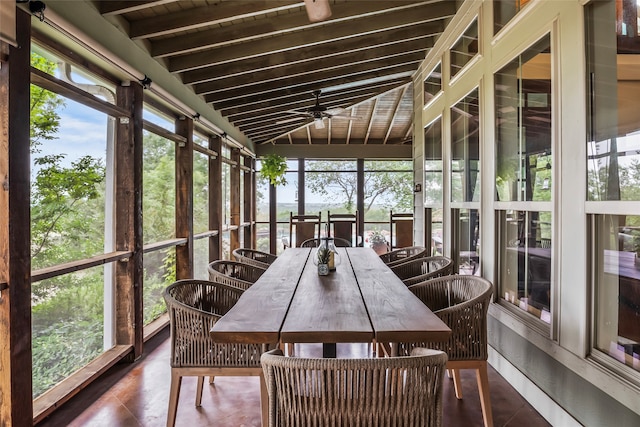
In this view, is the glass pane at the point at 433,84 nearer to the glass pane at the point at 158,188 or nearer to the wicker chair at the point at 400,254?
the wicker chair at the point at 400,254

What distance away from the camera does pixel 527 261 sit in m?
2.69

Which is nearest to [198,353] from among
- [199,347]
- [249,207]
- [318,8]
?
[199,347]

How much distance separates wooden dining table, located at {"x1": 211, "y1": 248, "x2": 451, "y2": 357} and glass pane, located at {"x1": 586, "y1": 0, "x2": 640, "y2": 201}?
1.08 metres

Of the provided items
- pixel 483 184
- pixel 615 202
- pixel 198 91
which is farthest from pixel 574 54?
pixel 198 91

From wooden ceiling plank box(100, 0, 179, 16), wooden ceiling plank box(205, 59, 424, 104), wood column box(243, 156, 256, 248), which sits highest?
wooden ceiling plank box(205, 59, 424, 104)

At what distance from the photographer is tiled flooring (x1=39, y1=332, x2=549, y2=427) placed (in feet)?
7.72

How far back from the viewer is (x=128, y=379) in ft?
9.61

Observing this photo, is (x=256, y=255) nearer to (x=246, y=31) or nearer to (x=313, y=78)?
(x=246, y=31)

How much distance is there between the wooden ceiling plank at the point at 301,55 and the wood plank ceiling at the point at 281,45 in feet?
0.04

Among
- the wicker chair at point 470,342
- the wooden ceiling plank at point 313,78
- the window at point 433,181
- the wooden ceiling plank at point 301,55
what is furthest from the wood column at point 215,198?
the wicker chair at point 470,342

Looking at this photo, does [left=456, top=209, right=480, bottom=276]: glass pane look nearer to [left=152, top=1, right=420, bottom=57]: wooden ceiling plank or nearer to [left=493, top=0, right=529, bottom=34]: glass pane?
[left=493, top=0, right=529, bottom=34]: glass pane

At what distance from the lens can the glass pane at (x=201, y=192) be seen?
541cm

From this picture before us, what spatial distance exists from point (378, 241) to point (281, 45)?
6852mm

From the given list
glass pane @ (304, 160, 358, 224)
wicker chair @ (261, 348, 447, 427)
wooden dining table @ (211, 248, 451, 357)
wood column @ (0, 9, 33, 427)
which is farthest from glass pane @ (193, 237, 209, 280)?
glass pane @ (304, 160, 358, 224)
